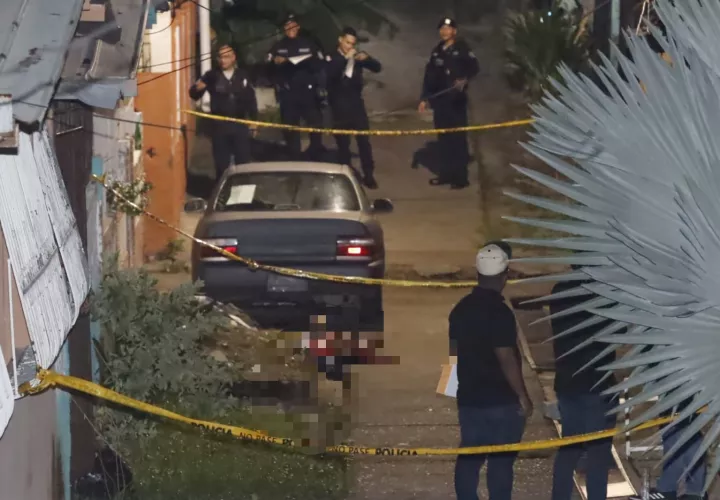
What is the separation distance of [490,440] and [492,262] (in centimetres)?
99

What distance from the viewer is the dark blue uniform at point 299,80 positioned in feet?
47.9

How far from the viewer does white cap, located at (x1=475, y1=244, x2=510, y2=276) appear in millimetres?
5949

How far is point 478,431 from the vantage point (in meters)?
6.20

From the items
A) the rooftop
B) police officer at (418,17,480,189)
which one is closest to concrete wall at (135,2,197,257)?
police officer at (418,17,480,189)

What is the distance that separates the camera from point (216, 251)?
10008 millimetres

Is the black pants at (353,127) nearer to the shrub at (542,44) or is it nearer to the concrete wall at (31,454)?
the shrub at (542,44)

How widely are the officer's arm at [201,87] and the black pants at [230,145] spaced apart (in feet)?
2.68

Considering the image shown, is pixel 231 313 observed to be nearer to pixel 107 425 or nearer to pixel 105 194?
pixel 105 194

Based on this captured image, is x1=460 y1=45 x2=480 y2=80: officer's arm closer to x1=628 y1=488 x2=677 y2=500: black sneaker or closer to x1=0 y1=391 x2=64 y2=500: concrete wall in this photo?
x1=628 y1=488 x2=677 y2=500: black sneaker

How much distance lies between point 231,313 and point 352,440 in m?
1.69

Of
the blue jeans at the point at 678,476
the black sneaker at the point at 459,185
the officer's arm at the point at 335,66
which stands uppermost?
the officer's arm at the point at 335,66

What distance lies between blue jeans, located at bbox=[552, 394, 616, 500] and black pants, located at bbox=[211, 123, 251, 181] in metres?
8.54

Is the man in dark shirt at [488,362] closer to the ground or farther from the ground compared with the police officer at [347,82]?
closer to the ground

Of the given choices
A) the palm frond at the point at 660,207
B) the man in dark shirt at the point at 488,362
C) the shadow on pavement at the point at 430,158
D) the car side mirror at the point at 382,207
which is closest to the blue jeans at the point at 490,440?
the man in dark shirt at the point at 488,362
